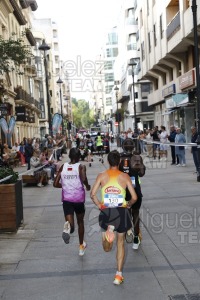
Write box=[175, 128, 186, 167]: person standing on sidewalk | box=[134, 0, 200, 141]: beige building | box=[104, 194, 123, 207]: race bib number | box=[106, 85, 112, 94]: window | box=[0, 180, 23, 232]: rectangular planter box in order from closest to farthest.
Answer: box=[104, 194, 123, 207]: race bib number → box=[0, 180, 23, 232]: rectangular planter box → box=[175, 128, 186, 167]: person standing on sidewalk → box=[134, 0, 200, 141]: beige building → box=[106, 85, 112, 94]: window

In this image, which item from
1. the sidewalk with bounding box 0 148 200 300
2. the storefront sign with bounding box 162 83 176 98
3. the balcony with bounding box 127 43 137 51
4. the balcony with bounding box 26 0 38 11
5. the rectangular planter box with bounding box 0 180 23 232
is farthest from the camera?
the balcony with bounding box 127 43 137 51

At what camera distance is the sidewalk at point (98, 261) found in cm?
516

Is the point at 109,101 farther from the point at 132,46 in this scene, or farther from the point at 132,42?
the point at 132,42

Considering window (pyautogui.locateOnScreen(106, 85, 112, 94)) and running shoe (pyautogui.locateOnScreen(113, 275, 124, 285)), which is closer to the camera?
running shoe (pyautogui.locateOnScreen(113, 275, 124, 285))

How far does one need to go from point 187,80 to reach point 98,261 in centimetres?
2276

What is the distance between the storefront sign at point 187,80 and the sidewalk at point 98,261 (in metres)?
16.8

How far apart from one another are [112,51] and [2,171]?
381ft

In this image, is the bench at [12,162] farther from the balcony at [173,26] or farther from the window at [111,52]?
the window at [111,52]

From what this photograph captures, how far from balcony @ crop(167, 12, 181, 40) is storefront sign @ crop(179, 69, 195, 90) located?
2.96m

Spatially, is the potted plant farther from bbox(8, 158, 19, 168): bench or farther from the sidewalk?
bbox(8, 158, 19, 168): bench

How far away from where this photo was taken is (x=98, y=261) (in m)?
6.39

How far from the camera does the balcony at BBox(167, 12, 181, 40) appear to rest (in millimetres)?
27786

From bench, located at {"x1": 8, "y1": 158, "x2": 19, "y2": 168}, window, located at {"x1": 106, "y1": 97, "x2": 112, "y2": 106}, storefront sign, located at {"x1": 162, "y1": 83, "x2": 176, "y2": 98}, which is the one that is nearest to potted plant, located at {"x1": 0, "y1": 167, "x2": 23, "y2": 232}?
bench, located at {"x1": 8, "y1": 158, "x2": 19, "y2": 168}

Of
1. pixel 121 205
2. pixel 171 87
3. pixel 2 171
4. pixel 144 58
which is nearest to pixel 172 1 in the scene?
pixel 171 87
